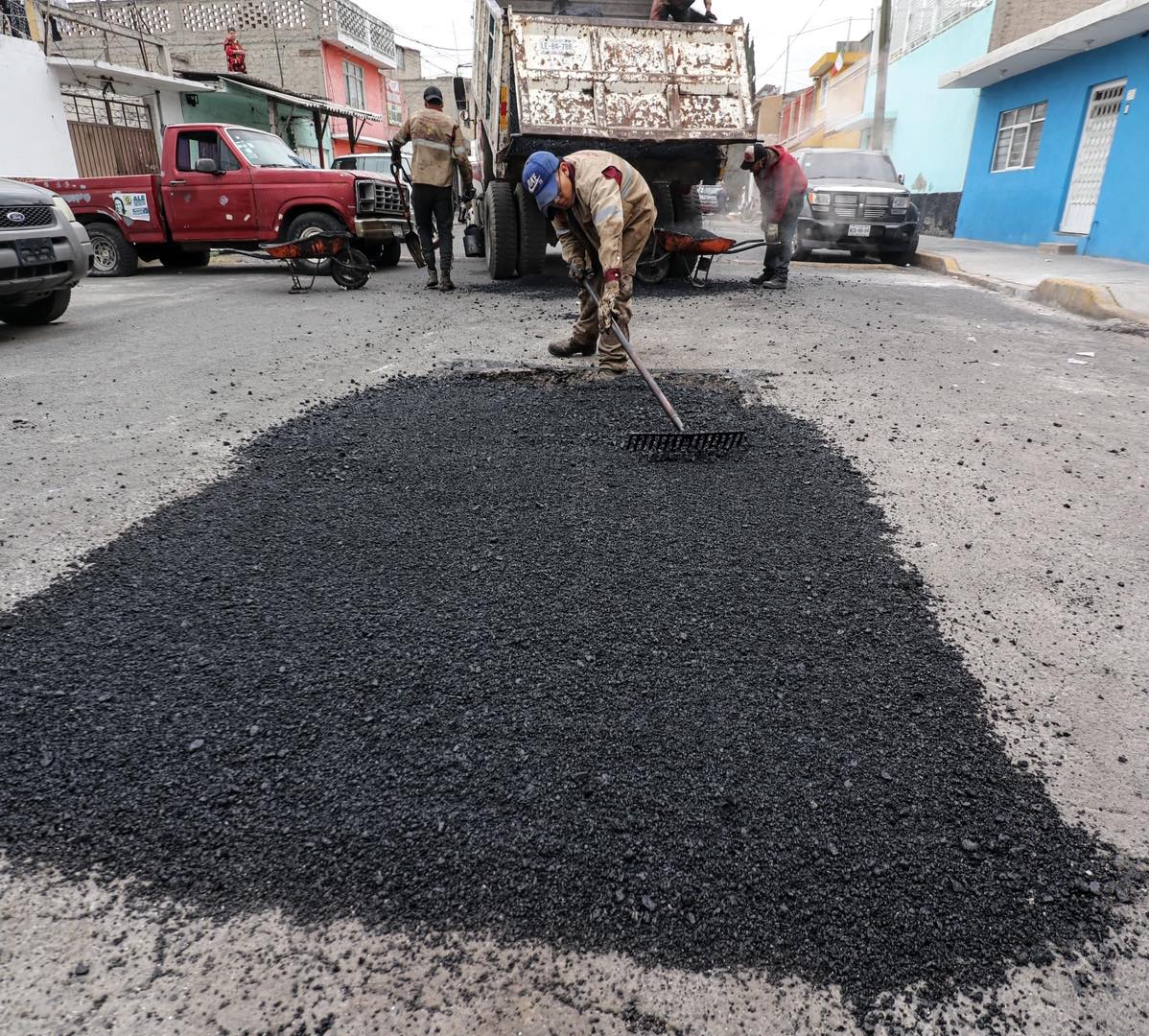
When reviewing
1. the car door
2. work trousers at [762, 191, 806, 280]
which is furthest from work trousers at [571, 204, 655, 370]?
the car door

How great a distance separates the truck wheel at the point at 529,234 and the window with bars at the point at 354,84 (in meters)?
24.6

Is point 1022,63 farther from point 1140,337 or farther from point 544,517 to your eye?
point 544,517

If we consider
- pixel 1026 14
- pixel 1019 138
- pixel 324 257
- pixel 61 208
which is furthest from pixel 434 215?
pixel 1026 14

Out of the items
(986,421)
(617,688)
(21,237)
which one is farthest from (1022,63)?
(617,688)

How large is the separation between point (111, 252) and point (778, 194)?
8.98 metres

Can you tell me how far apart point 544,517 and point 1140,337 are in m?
6.35

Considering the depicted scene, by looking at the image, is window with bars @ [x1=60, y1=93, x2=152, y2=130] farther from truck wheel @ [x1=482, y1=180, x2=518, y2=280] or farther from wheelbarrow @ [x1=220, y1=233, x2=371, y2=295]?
truck wheel @ [x1=482, y1=180, x2=518, y2=280]

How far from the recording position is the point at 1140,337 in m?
6.77

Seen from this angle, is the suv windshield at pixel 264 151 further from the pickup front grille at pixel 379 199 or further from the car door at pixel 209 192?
the pickup front grille at pixel 379 199

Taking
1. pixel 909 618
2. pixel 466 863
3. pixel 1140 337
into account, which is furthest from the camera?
pixel 1140 337

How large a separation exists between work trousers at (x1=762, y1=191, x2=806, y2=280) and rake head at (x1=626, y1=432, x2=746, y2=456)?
6.18 m

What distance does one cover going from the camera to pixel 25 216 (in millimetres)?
6160

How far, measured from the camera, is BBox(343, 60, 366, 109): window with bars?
Result: 29.1m

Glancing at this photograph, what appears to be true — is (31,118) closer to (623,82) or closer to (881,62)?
(623,82)
